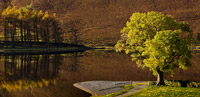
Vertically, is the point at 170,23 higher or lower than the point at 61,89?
higher

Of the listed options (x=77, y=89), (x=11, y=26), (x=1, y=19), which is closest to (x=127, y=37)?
(x=77, y=89)

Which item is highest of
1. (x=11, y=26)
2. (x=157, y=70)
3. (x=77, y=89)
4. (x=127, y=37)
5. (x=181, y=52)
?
(x=11, y=26)

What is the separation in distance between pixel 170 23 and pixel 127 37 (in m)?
6.82

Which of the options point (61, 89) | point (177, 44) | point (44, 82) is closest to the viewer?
point (177, 44)

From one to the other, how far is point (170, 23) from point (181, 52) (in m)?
4.51

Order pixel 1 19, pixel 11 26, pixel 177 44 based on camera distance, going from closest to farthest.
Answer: pixel 177 44 < pixel 1 19 < pixel 11 26

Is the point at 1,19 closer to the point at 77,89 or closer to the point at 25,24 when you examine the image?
the point at 25,24

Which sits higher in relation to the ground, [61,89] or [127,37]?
[127,37]

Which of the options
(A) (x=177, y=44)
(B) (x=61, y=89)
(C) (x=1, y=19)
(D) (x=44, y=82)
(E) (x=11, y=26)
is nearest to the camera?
(A) (x=177, y=44)

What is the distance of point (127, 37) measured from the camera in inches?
1228

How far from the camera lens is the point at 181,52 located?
25.9 m

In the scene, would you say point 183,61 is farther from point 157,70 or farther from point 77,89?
point 77,89

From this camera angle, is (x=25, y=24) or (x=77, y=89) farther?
(x=25, y=24)

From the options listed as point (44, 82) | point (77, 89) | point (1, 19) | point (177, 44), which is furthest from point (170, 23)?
point (1, 19)
